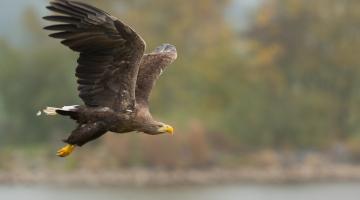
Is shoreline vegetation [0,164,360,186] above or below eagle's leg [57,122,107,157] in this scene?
above

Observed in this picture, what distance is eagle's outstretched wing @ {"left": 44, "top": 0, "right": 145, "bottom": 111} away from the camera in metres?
9.88

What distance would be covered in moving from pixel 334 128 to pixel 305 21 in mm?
4906

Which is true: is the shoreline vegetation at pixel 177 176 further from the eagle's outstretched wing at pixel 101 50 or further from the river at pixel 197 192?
the eagle's outstretched wing at pixel 101 50

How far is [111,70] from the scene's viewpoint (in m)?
10.4

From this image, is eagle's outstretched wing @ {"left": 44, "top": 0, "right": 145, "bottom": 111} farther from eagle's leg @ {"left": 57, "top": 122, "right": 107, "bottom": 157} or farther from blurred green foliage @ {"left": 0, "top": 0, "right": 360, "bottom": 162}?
blurred green foliage @ {"left": 0, "top": 0, "right": 360, "bottom": 162}

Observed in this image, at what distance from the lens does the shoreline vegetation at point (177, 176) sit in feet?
115

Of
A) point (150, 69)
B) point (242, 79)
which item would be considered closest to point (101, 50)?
point (150, 69)

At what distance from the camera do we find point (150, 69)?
1155 cm

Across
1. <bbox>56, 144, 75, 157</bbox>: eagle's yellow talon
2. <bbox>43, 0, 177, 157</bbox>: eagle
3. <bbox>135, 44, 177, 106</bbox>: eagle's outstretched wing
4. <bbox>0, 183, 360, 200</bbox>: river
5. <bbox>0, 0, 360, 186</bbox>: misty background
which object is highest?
<bbox>0, 0, 360, 186</bbox>: misty background

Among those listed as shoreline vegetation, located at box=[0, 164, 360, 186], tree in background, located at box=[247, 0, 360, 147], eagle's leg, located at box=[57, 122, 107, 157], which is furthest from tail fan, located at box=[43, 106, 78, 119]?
tree in background, located at box=[247, 0, 360, 147]

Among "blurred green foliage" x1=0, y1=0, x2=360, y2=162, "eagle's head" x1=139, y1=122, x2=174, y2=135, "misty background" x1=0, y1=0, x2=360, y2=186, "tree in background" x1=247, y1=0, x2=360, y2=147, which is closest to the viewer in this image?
"eagle's head" x1=139, y1=122, x2=174, y2=135

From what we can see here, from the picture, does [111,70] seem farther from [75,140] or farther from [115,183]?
[115,183]

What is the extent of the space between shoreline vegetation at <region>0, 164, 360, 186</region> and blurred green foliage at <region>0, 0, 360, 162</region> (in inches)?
66.2

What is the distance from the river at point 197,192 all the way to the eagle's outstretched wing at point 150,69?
17.4 meters
